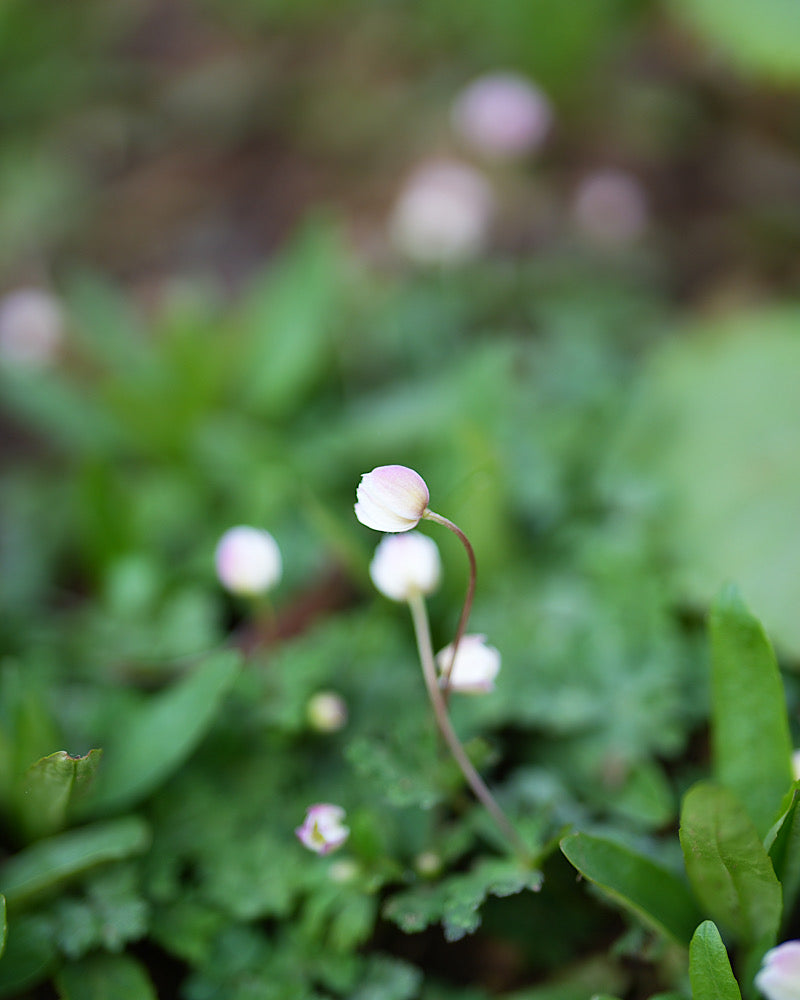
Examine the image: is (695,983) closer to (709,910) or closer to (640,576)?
(709,910)

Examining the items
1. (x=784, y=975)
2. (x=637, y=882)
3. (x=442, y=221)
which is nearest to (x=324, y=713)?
(x=637, y=882)

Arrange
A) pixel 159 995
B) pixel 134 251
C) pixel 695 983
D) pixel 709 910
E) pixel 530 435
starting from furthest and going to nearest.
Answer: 1. pixel 134 251
2. pixel 530 435
3. pixel 159 995
4. pixel 709 910
5. pixel 695 983

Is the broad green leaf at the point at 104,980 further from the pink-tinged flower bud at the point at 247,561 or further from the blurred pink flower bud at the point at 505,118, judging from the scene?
the blurred pink flower bud at the point at 505,118

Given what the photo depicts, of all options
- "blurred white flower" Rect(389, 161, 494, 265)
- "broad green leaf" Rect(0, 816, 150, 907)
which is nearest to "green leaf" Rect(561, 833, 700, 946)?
"broad green leaf" Rect(0, 816, 150, 907)

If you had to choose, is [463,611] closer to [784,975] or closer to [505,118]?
[784,975]

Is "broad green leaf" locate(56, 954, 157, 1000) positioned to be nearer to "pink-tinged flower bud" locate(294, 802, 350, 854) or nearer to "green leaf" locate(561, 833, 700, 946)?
"pink-tinged flower bud" locate(294, 802, 350, 854)

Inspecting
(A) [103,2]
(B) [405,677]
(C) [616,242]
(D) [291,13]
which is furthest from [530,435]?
(A) [103,2]
